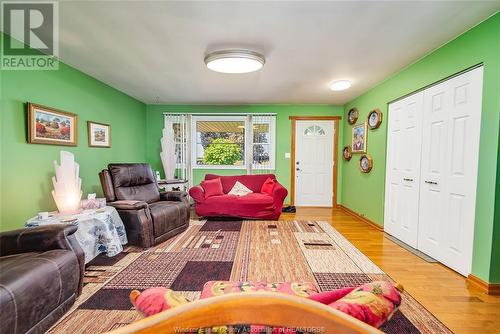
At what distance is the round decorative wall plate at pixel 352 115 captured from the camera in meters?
4.60

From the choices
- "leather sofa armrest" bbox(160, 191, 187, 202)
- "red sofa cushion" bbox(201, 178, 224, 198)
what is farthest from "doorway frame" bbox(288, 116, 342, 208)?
"leather sofa armrest" bbox(160, 191, 187, 202)

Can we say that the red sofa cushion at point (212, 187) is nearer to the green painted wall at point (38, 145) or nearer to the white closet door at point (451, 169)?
the green painted wall at point (38, 145)

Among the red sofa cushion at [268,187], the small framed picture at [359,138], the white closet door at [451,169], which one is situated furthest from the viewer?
the red sofa cushion at [268,187]

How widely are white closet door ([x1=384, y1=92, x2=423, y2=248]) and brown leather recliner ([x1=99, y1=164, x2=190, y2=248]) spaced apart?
124 inches

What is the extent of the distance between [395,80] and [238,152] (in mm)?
3341

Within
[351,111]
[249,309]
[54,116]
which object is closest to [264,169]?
[351,111]

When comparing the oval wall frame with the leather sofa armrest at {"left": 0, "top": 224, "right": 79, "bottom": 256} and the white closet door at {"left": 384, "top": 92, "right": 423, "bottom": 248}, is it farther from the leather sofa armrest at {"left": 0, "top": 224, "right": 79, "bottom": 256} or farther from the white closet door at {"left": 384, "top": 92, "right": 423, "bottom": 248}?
the leather sofa armrest at {"left": 0, "top": 224, "right": 79, "bottom": 256}

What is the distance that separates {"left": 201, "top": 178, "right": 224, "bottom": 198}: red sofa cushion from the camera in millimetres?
4355

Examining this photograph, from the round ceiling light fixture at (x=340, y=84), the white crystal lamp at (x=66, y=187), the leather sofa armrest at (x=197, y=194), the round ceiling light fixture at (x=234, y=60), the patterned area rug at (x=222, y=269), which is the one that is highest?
the round ceiling light fixture at (x=340, y=84)

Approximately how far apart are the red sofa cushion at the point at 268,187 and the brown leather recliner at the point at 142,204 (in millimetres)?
1602

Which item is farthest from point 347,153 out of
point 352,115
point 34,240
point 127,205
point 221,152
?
point 34,240

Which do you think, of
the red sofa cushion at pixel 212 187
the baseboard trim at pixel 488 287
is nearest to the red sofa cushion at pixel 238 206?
Answer: the red sofa cushion at pixel 212 187

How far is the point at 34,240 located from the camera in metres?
1.67

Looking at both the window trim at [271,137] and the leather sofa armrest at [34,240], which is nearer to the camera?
the leather sofa armrest at [34,240]
